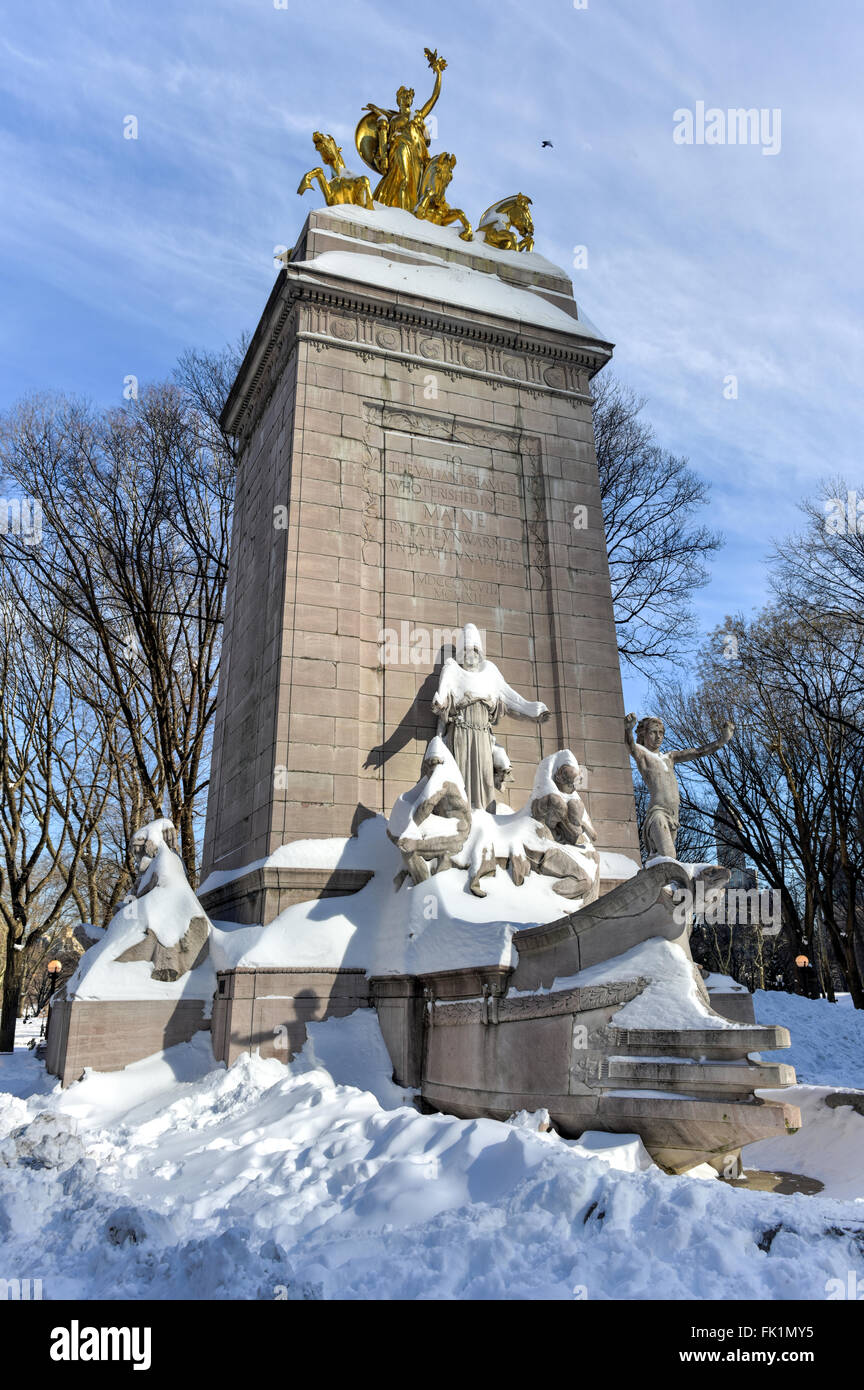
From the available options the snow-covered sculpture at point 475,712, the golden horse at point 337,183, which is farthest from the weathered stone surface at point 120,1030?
the golden horse at point 337,183

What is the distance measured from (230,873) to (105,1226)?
756cm

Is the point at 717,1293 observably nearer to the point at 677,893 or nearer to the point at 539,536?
the point at 677,893

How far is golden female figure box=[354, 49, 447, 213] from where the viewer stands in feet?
51.5

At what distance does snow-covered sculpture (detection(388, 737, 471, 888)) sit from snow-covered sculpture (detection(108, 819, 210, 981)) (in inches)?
Result: 110

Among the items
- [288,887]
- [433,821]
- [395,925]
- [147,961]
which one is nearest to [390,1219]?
[395,925]

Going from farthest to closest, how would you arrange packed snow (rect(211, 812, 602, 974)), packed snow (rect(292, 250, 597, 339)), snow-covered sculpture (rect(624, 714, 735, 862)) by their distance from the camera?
packed snow (rect(292, 250, 597, 339))
snow-covered sculpture (rect(624, 714, 735, 862))
packed snow (rect(211, 812, 602, 974))

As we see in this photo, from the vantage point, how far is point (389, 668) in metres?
12.3

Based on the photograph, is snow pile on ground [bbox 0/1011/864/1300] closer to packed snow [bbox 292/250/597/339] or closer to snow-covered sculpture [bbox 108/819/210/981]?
snow-covered sculpture [bbox 108/819/210/981]

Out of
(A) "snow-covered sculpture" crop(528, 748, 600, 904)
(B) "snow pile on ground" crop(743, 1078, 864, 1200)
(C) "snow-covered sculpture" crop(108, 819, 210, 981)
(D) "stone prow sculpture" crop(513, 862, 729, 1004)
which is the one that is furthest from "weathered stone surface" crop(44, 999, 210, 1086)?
(B) "snow pile on ground" crop(743, 1078, 864, 1200)

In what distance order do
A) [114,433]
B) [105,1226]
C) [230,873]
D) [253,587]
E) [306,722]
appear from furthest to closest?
[114,433] < [253,587] < [230,873] < [306,722] < [105,1226]

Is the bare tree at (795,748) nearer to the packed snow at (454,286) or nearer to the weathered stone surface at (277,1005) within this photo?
the packed snow at (454,286)

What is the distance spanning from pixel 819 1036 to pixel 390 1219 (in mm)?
12970

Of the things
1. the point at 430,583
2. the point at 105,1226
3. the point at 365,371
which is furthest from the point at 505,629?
the point at 105,1226

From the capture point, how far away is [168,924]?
10.6 m
